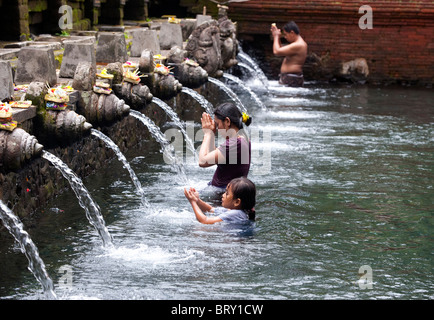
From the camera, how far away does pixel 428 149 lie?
1162 cm

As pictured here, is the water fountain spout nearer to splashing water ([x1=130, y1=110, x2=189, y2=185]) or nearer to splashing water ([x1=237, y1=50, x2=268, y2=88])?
splashing water ([x1=237, y1=50, x2=268, y2=88])

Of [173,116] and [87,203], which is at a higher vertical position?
[173,116]

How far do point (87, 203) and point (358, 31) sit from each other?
45.7ft

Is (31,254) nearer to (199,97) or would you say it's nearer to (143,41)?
(199,97)

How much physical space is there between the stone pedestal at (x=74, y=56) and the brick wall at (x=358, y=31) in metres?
10.7

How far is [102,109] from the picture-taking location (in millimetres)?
9023

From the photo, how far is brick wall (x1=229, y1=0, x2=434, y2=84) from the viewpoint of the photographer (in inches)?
773

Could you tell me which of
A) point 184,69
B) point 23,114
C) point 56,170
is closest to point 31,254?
point 23,114

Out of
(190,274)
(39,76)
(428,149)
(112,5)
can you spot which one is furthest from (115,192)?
(112,5)

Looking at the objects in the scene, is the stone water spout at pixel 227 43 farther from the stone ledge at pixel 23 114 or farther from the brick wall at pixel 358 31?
the stone ledge at pixel 23 114

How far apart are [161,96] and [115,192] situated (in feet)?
9.91

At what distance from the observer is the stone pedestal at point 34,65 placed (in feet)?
28.5

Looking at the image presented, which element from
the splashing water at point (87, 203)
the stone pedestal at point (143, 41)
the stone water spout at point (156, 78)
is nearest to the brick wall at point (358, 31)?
the stone pedestal at point (143, 41)
